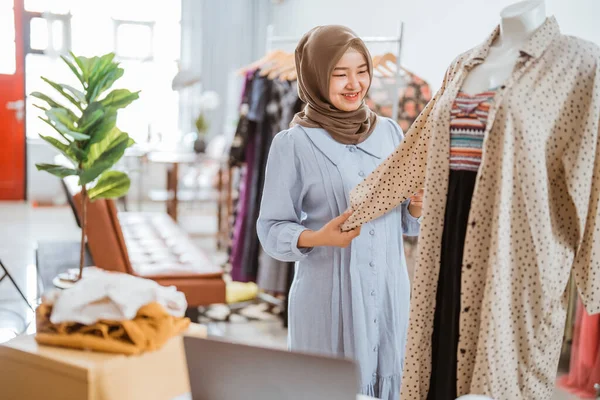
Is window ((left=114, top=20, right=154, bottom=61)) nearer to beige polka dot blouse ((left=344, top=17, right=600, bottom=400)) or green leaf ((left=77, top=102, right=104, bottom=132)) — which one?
green leaf ((left=77, top=102, right=104, bottom=132))

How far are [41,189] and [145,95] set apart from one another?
164 centimetres

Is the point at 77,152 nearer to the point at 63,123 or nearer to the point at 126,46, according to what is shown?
the point at 63,123

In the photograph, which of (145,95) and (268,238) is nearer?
(268,238)

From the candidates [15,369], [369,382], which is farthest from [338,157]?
[15,369]

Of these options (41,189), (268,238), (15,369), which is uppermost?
(268,238)

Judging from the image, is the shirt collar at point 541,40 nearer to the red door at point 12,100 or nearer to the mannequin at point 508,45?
the mannequin at point 508,45

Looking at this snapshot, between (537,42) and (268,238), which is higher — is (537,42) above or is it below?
above

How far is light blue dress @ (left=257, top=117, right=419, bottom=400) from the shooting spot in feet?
5.39

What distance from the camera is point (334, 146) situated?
168cm

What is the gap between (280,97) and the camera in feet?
11.9

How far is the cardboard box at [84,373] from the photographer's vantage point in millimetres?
1258

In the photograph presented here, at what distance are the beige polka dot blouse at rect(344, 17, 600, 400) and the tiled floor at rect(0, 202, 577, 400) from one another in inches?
17.5

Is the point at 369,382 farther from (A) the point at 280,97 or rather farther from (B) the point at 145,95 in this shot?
(B) the point at 145,95

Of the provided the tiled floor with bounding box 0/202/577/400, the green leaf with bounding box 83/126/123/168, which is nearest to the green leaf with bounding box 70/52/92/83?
the green leaf with bounding box 83/126/123/168
